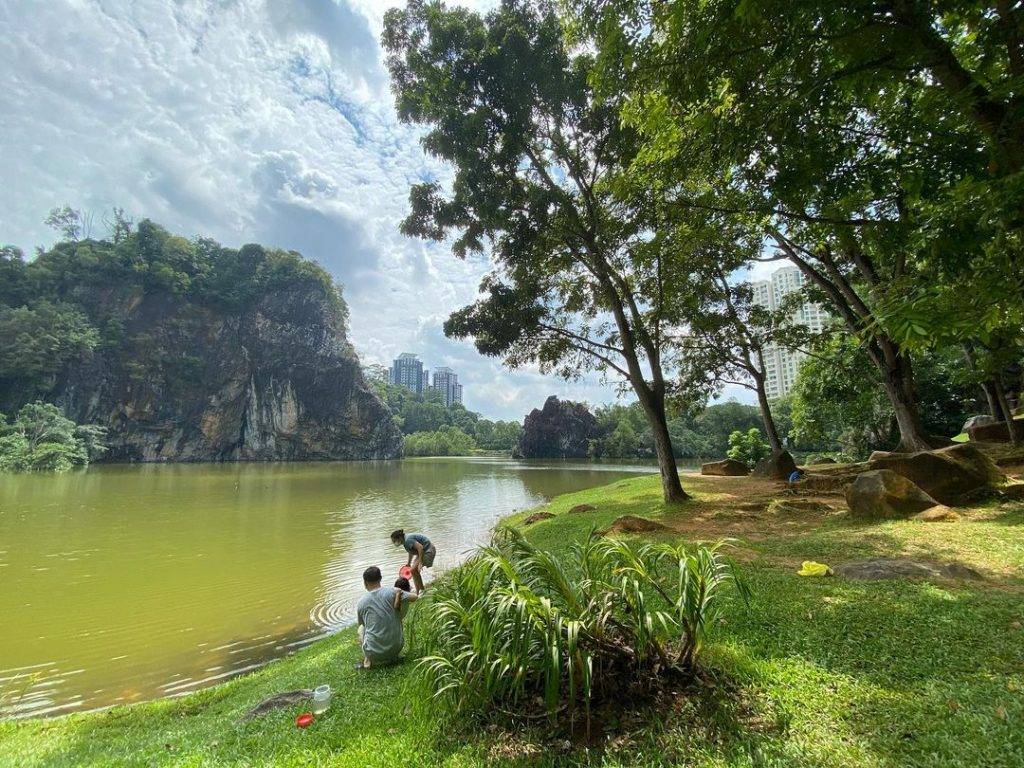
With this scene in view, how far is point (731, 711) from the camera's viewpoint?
2.67 m

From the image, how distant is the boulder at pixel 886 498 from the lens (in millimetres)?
7906

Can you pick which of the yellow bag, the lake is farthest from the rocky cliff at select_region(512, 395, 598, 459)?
the yellow bag

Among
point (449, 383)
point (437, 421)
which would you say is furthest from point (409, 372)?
point (437, 421)

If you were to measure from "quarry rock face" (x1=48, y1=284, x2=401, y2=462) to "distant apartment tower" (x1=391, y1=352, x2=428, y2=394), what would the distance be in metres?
104

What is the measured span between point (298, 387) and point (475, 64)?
71797mm

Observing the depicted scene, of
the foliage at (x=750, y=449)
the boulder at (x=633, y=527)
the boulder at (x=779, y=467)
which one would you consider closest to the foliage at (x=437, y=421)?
the foliage at (x=750, y=449)

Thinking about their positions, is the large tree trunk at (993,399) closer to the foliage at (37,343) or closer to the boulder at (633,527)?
the boulder at (633,527)

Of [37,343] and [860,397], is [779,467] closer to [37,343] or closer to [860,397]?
[860,397]

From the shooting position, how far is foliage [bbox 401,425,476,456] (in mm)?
99188

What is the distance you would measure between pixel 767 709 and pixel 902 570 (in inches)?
136

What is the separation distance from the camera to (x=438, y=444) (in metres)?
105

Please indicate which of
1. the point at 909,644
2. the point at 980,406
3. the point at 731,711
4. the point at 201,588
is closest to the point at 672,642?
the point at 731,711

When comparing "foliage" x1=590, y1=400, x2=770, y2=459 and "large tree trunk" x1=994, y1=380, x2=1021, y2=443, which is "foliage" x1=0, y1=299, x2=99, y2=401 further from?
"large tree trunk" x1=994, y1=380, x2=1021, y2=443

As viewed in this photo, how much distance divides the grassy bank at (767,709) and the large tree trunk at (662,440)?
5.73 meters
